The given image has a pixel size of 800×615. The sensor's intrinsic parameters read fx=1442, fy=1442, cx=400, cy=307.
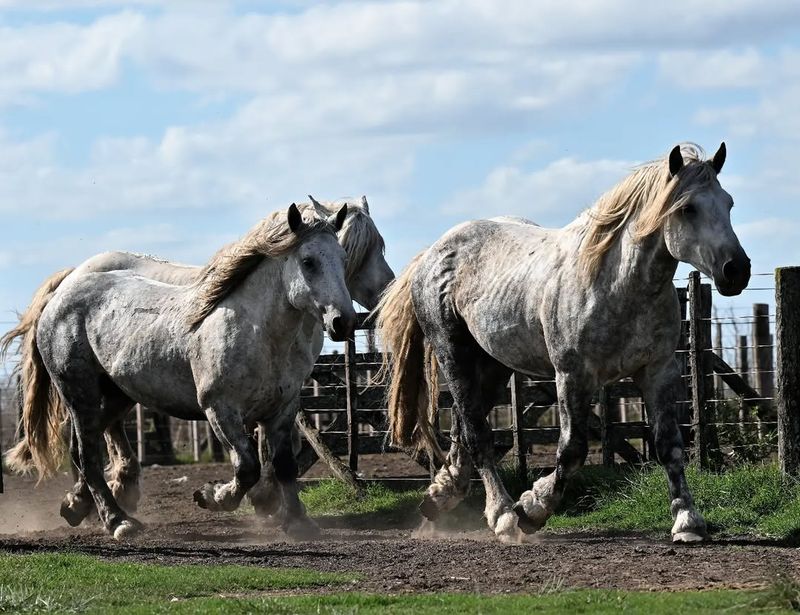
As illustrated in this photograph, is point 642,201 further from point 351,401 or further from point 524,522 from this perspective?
point 351,401

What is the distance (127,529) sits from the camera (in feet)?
36.7

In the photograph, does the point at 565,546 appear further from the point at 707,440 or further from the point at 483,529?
the point at 707,440

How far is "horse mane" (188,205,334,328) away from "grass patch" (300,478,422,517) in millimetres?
3096

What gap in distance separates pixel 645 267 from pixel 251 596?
129 inches

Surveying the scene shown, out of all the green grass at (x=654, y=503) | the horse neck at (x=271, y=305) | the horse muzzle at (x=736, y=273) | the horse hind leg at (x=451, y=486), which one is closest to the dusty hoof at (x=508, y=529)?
the green grass at (x=654, y=503)

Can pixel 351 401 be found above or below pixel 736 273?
below

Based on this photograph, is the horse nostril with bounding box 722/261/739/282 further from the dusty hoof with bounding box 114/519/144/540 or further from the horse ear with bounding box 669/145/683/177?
the dusty hoof with bounding box 114/519/144/540

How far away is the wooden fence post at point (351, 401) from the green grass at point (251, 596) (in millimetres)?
5347

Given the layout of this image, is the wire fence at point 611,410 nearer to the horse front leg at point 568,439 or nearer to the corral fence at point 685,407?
the corral fence at point 685,407

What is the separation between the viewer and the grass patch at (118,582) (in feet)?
23.5

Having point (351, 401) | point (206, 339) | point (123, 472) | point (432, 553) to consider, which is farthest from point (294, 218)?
point (351, 401)

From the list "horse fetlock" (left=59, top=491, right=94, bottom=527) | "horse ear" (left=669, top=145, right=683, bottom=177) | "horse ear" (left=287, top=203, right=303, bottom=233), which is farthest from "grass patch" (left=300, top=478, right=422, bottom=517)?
"horse ear" (left=669, top=145, right=683, bottom=177)

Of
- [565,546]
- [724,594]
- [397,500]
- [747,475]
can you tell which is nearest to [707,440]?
[747,475]

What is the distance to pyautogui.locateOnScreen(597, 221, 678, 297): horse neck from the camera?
9000 mm
